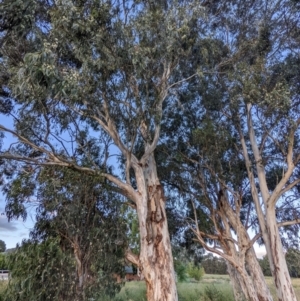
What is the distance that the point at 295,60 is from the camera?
9.09m

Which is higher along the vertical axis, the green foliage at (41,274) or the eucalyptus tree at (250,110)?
the eucalyptus tree at (250,110)

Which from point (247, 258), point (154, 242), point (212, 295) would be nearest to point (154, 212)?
point (154, 242)

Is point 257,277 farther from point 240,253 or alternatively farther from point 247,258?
point 240,253

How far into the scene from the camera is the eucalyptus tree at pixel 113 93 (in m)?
7.17

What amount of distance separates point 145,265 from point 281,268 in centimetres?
390

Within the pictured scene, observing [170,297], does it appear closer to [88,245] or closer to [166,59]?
[88,245]

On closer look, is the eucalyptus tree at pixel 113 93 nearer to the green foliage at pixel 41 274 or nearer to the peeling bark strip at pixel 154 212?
the peeling bark strip at pixel 154 212

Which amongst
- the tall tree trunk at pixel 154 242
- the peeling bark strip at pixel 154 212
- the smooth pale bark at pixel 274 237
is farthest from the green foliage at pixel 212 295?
the peeling bark strip at pixel 154 212

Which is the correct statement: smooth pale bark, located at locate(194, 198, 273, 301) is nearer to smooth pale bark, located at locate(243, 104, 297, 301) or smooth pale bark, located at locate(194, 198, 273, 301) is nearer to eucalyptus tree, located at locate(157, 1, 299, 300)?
eucalyptus tree, located at locate(157, 1, 299, 300)

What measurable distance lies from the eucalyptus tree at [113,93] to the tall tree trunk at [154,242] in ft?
0.07

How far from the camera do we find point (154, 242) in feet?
24.6

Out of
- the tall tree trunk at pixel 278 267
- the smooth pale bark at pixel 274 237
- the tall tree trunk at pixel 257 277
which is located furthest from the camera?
the tall tree trunk at pixel 257 277

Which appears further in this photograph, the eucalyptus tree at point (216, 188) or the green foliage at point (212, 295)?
the green foliage at point (212, 295)

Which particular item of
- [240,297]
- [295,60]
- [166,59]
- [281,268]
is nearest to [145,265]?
[281,268]
